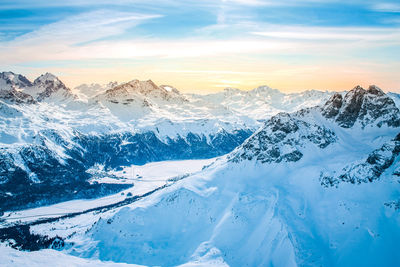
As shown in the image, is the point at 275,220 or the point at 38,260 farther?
the point at 275,220

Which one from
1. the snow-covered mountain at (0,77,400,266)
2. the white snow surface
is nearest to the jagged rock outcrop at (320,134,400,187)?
the snow-covered mountain at (0,77,400,266)

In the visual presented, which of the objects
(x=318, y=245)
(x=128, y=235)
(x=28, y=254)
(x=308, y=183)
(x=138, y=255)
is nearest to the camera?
(x=28, y=254)

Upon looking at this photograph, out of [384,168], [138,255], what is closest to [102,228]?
[138,255]

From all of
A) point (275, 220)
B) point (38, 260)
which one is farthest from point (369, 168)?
point (38, 260)

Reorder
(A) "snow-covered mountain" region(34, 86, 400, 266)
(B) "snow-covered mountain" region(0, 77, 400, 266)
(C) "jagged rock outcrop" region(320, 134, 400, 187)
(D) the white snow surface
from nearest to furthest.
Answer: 1. (D) the white snow surface
2. (B) "snow-covered mountain" region(0, 77, 400, 266)
3. (A) "snow-covered mountain" region(34, 86, 400, 266)
4. (C) "jagged rock outcrop" region(320, 134, 400, 187)

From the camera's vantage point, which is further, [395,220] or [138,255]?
[138,255]

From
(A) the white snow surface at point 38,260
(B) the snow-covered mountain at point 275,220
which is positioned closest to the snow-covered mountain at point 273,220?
(B) the snow-covered mountain at point 275,220

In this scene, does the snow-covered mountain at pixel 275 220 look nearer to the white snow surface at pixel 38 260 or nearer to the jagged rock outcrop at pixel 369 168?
the jagged rock outcrop at pixel 369 168

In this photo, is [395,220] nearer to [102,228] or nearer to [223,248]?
[223,248]

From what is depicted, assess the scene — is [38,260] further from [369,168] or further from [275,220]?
[369,168]

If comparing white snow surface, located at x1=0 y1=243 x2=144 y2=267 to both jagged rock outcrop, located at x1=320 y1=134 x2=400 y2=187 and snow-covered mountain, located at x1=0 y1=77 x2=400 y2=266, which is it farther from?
jagged rock outcrop, located at x1=320 y1=134 x2=400 y2=187

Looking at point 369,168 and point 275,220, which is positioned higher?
point 369,168
